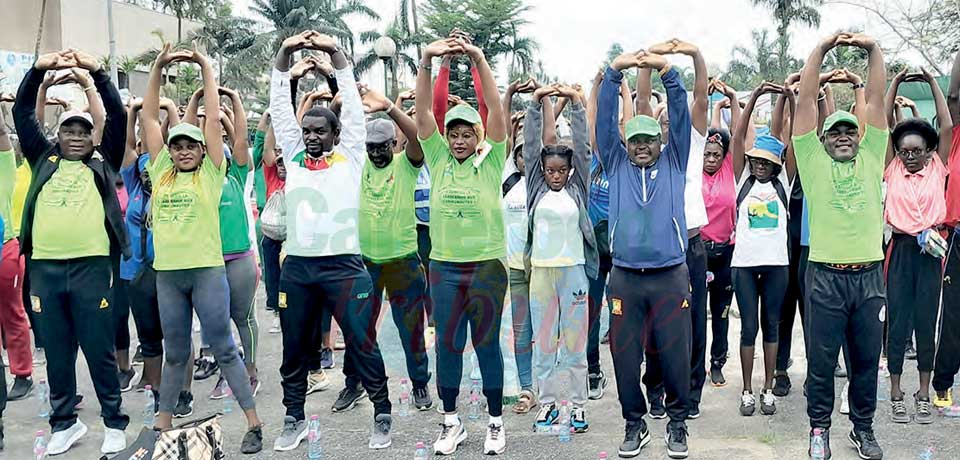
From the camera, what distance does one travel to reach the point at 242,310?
649 centimetres

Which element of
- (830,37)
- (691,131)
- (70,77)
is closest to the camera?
(830,37)

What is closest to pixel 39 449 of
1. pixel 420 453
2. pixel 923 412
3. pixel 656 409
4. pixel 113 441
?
pixel 113 441

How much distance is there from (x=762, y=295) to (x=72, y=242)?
5.13 m

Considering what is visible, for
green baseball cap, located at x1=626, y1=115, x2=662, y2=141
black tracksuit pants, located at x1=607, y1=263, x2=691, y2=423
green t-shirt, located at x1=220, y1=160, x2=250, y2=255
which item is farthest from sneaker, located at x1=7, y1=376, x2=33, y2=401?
green baseball cap, located at x1=626, y1=115, x2=662, y2=141

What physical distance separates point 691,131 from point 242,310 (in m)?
3.73

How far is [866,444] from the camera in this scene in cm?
533

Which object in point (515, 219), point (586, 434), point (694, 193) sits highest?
point (694, 193)

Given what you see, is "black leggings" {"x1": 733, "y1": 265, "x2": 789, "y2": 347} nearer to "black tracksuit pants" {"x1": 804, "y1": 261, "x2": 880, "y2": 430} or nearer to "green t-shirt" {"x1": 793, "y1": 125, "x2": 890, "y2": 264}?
"black tracksuit pants" {"x1": 804, "y1": 261, "x2": 880, "y2": 430}

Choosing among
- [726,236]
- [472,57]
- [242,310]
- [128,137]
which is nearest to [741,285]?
[726,236]

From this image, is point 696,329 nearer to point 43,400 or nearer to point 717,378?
point 717,378

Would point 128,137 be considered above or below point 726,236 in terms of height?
above

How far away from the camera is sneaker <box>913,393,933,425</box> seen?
6.03m

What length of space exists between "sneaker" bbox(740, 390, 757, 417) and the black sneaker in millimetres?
1067

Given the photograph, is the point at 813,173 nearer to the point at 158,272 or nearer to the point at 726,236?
the point at 726,236
